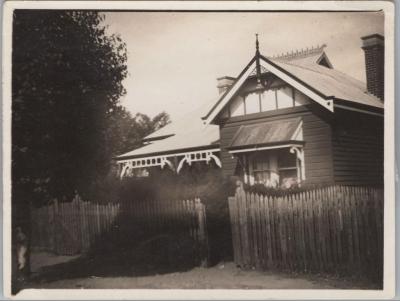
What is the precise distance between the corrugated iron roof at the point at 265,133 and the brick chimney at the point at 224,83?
35.4 inches

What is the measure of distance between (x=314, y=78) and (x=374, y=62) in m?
1.50

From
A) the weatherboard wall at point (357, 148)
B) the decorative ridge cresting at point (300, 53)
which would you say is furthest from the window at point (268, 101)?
the weatherboard wall at point (357, 148)

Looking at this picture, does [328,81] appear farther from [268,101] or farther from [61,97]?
[61,97]

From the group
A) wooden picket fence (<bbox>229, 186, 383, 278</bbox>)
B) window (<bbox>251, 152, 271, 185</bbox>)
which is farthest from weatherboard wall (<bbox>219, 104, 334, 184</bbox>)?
wooden picket fence (<bbox>229, 186, 383, 278</bbox>)

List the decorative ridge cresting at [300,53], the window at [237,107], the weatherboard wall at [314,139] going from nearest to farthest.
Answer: the decorative ridge cresting at [300,53] < the weatherboard wall at [314,139] < the window at [237,107]

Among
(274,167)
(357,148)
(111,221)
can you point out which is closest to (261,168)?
(274,167)

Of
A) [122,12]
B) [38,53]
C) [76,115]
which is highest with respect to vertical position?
[122,12]

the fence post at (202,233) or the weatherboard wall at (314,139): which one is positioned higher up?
the weatherboard wall at (314,139)

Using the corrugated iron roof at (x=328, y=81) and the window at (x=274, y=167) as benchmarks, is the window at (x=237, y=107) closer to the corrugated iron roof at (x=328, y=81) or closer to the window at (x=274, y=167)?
the window at (x=274, y=167)

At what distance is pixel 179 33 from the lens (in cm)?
708

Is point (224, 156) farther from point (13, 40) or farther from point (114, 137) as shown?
point (13, 40)

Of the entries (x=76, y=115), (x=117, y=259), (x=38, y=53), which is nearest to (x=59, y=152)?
(x=76, y=115)

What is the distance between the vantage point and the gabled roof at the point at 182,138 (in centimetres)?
908

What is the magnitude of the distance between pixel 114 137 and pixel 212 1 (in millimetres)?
2833
